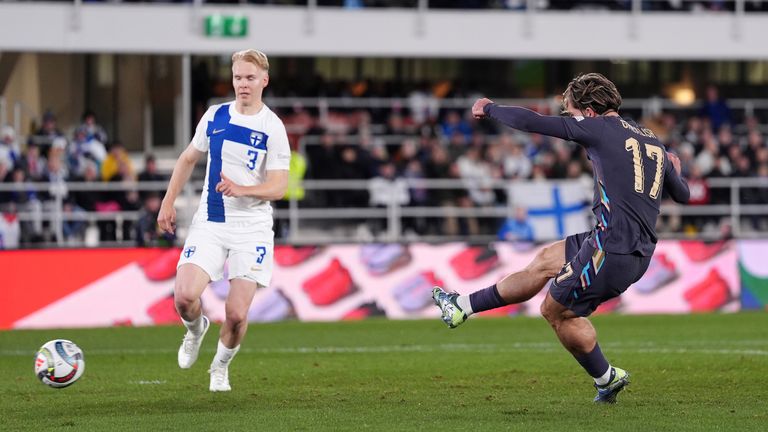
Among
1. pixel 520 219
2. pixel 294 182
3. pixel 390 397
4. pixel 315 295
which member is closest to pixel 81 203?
pixel 294 182

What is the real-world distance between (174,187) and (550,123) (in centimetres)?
279

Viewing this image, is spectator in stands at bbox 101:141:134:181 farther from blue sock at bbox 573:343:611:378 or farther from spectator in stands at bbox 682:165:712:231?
blue sock at bbox 573:343:611:378

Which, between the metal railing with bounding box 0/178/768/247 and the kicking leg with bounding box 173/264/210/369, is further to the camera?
the metal railing with bounding box 0/178/768/247

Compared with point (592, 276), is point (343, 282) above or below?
below

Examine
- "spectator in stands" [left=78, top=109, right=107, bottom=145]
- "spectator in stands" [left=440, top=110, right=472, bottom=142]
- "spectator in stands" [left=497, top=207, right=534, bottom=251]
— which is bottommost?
"spectator in stands" [left=497, top=207, right=534, bottom=251]

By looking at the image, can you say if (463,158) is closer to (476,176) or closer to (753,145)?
(476,176)

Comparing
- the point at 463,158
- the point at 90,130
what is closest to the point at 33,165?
the point at 90,130

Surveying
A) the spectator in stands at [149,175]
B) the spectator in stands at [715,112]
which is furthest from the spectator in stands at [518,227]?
the spectator in stands at [715,112]

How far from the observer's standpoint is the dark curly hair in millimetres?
8875

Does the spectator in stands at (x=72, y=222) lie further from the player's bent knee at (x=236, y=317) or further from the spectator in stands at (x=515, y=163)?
the player's bent knee at (x=236, y=317)

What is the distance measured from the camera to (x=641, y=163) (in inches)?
344

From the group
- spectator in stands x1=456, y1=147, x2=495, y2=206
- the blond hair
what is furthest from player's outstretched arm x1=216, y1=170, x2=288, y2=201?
spectator in stands x1=456, y1=147, x2=495, y2=206

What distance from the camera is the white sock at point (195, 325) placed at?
33.1 ft

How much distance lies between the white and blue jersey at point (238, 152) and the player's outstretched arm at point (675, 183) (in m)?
2.66
